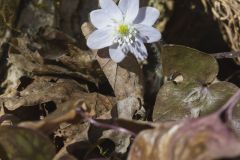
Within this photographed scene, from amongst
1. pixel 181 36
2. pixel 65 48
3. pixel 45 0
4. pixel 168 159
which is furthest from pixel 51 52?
pixel 168 159

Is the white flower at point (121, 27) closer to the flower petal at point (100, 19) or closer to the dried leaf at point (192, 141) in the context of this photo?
the flower petal at point (100, 19)

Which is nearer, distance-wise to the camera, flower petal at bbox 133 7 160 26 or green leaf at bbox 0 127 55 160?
green leaf at bbox 0 127 55 160

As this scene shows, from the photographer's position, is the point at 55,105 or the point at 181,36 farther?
the point at 181,36

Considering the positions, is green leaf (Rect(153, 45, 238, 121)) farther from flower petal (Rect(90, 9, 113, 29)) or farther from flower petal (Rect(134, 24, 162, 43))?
flower petal (Rect(90, 9, 113, 29))

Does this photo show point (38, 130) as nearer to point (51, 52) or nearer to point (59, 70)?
point (59, 70)

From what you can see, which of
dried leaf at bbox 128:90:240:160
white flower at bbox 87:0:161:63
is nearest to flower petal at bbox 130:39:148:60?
white flower at bbox 87:0:161:63

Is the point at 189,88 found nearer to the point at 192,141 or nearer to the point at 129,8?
the point at 129,8
